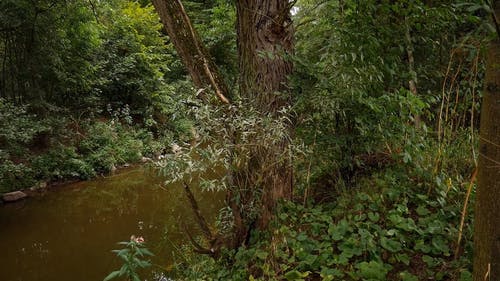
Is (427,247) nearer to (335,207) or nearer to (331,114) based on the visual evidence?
(335,207)

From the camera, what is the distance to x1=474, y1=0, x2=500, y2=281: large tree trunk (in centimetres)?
119

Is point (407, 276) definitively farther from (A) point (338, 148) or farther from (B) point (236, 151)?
(B) point (236, 151)

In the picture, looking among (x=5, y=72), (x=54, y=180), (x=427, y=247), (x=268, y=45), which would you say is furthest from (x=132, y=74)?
(x=427, y=247)

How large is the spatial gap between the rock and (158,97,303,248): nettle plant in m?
5.73

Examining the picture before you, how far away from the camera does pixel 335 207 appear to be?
290 cm

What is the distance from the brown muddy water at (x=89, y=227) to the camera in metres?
4.32

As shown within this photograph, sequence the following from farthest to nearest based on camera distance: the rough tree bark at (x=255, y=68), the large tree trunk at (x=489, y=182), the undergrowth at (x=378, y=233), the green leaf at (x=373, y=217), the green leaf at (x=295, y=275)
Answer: the rough tree bark at (x=255, y=68) → the green leaf at (x=373, y=217) → the green leaf at (x=295, y=275) → the undergrowth at (x=378, y=233) → the large tree trunk at (x=489, y=182)

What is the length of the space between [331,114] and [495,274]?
1657mm

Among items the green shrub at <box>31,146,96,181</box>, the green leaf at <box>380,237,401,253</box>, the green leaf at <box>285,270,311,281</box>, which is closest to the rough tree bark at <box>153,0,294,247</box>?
the green leaf at <box>285,270,311,281</box>

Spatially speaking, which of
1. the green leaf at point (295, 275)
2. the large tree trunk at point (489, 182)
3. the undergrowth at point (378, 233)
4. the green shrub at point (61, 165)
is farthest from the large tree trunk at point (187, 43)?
the green shrub at point (61, 165)

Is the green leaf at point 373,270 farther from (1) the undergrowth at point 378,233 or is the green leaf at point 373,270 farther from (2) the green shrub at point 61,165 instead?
(2) the green shrub at point 61,165

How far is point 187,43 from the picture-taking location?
2.90m

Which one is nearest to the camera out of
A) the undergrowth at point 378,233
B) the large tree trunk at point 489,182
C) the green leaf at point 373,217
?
the large tree trunk at point 489,182

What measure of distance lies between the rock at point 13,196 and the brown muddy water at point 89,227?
153mm
